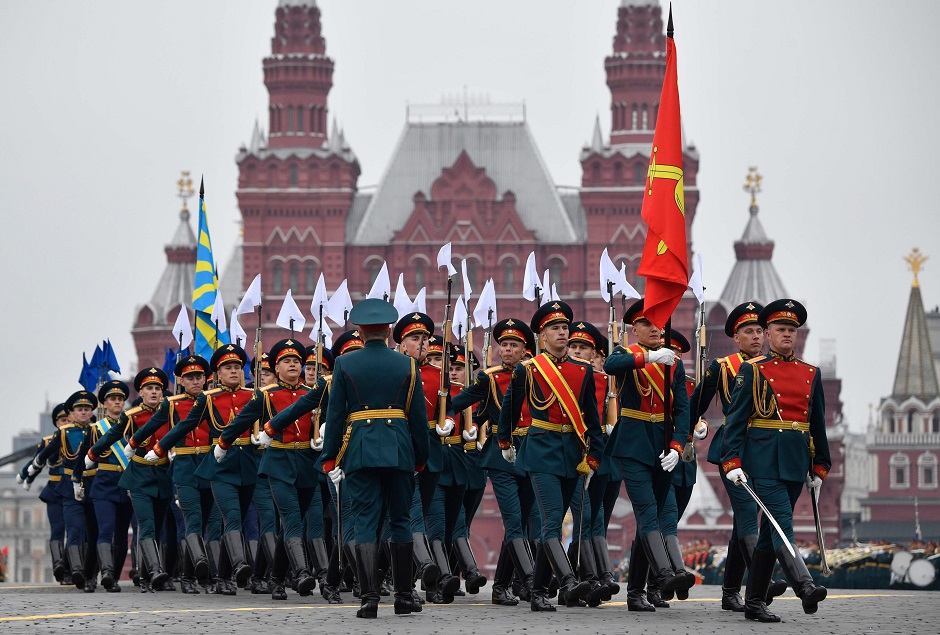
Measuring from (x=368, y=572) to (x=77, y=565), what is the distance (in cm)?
563

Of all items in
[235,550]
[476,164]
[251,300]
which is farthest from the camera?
[476,164]

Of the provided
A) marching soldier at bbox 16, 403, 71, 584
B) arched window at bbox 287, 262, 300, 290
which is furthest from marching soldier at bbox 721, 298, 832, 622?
arched window at bbox 287, 262, 300, 290

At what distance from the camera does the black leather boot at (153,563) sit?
1492 cm

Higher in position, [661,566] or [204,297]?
[204,297]

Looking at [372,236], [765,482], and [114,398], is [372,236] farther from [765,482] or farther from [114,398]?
Result: [765,482]

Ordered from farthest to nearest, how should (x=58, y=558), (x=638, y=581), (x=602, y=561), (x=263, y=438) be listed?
(x=58, y=558), (x=263, y=438), (x=602, y=561), (x=638, y=581)

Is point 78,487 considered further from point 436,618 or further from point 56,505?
point 436,618

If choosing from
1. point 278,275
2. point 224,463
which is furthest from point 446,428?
point 278,275

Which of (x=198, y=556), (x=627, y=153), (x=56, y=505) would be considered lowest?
(x=198, y=556)

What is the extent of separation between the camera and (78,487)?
16672 mm

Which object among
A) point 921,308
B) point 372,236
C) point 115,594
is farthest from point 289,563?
point 921,308

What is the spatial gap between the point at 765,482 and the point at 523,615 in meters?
1.68

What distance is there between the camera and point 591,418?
40.1 feet

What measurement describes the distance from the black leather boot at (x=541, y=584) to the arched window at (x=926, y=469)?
246 feet
